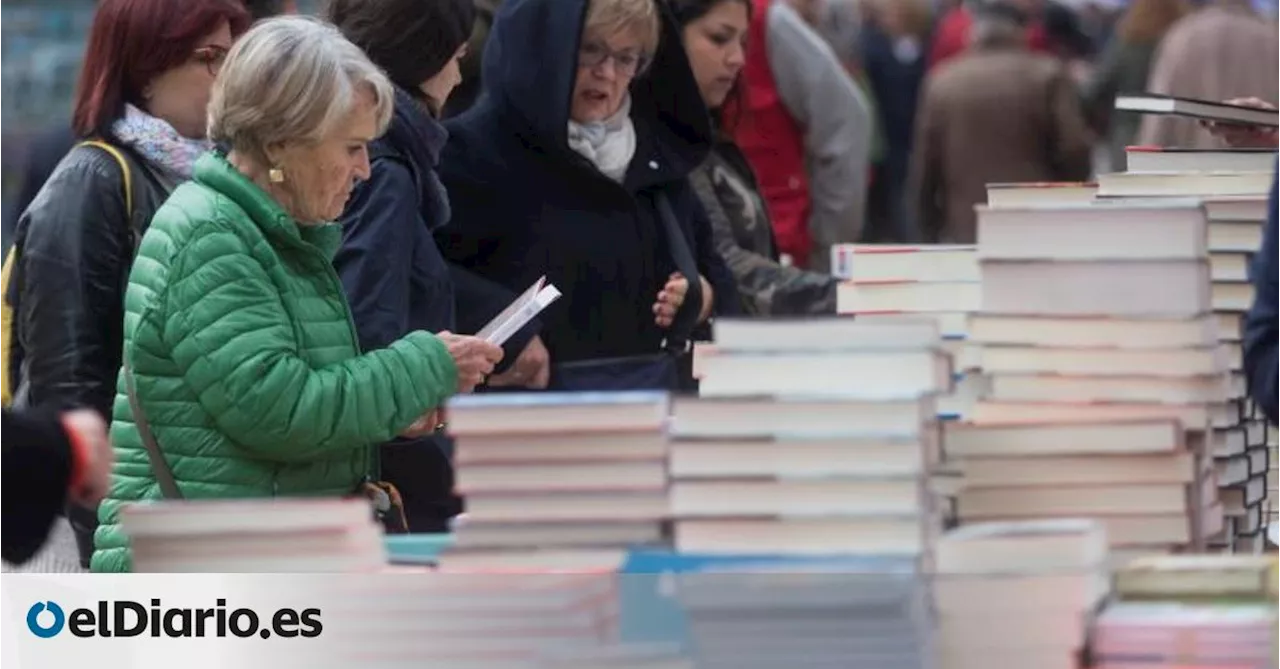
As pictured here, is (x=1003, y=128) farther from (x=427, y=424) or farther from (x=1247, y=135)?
(x=427, y=424)

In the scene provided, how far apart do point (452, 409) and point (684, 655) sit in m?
0.39

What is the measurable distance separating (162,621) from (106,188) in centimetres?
156

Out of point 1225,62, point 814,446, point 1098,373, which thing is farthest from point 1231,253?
point 1225,62

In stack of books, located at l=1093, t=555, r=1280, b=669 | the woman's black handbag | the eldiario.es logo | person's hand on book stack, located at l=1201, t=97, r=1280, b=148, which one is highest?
person's hand on book stack, located at l=1201, t=97, r=1280, b=148

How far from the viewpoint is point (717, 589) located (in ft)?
10.6

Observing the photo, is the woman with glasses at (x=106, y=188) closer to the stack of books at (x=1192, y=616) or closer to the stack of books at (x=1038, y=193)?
the stack of books at (x=1038, y=193)

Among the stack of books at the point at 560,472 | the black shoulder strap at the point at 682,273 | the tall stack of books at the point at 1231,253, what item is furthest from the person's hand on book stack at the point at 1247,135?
the stack of books at the point at 560,472

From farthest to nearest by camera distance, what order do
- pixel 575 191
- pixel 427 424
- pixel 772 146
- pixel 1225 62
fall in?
pixel 1225 62 → pixel 772 146 → pixel 575 191 → pixel 427 424

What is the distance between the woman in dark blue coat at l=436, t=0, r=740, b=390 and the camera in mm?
5477

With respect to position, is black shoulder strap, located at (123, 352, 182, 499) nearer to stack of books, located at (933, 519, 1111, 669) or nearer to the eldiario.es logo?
the eldiario.es logo

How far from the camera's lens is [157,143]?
15.9ft

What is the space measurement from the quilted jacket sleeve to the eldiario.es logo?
1.98 ft

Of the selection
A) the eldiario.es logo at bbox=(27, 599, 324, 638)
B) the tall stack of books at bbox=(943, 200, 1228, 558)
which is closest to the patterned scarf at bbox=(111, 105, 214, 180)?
the eldiario.es logo at bbox=(27, 599, 324, 638)

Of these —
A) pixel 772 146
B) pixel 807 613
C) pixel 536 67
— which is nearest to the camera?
pixel 807 613
